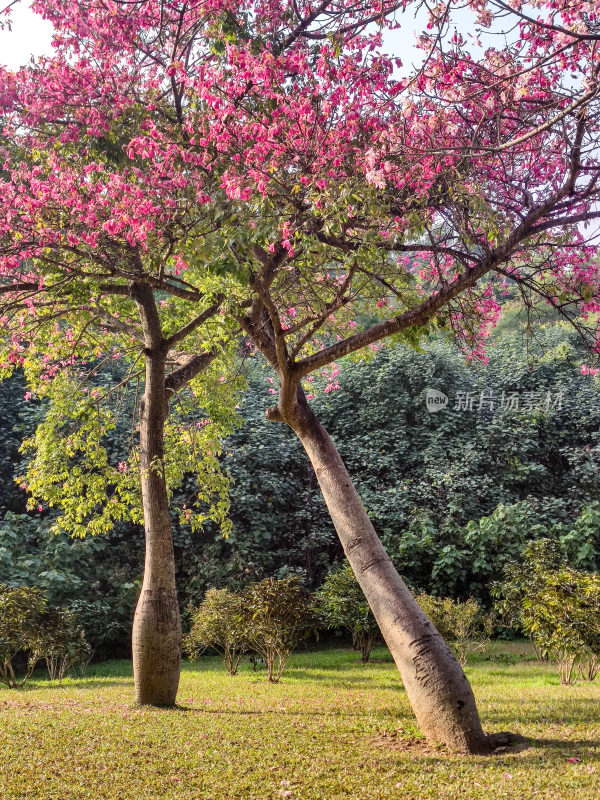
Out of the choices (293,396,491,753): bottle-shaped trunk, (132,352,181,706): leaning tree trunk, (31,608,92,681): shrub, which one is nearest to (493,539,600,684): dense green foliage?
(293,396,491,753): bottle-shaped trunk

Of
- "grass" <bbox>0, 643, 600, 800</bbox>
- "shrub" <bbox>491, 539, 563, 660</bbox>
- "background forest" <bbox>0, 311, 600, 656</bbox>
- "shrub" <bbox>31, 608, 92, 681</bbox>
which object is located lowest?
"grass" <bbox>0, 643, 600, 800</bbox>

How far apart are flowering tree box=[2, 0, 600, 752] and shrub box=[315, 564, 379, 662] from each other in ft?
15.1

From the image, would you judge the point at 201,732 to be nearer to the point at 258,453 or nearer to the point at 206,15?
the point at 206,15

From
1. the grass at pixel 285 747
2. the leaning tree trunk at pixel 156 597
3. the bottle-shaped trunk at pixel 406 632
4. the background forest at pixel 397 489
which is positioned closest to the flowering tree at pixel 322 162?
the bottle-shaped trunk at pixel 406 632

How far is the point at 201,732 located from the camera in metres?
5.39

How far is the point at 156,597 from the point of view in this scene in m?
6.89

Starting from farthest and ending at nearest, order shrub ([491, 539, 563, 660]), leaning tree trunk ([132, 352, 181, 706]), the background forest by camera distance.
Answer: the background forest → shrub ([491, 539, 563, 660]) → leaning tree trunk ([132, 352, 181, 706])

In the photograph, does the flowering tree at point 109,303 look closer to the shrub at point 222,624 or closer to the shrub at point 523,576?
the shrub at point 222,624

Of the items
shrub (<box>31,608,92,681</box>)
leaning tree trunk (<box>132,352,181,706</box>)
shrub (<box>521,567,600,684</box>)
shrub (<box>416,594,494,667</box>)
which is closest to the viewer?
shrub (<box>521,567,600,684</box>)

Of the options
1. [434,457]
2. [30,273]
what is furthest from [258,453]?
[30,273]

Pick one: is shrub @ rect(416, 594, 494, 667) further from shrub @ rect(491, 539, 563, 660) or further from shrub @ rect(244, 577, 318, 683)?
shrub @ rect(244, 577, 318, 683)

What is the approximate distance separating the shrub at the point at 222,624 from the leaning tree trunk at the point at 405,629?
131 inches

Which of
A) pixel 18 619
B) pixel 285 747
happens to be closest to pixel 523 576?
pixel 285 747

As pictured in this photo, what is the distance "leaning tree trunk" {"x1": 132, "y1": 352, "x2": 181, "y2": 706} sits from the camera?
673cm
